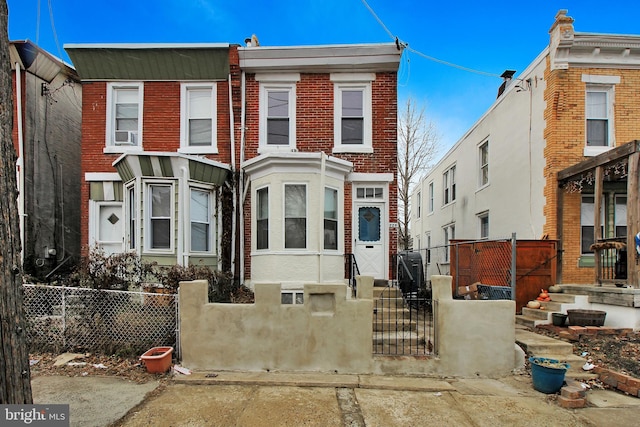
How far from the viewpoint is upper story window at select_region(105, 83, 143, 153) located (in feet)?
32.1

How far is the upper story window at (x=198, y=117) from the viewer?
9773mm

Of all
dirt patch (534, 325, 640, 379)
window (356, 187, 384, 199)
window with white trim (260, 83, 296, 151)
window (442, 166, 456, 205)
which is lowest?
dirt patch (534, 325, 640, 379)

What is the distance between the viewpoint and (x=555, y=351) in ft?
19.2

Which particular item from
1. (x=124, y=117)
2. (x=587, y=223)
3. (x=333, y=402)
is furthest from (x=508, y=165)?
(x=124, y=117)

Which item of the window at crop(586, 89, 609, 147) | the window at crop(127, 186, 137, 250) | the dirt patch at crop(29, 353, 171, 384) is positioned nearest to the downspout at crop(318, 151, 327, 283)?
the dirt patch at crop(29, 353, 171, 384)

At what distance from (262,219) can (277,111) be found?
10.5 ft

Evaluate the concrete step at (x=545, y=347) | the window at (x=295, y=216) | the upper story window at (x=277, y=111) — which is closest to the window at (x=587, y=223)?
the concrete step at (x=545, y=347)

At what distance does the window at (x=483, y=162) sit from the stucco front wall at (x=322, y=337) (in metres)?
9.18

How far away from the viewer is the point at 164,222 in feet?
28.0

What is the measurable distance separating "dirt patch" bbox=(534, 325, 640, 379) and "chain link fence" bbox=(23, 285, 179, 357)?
701 cm

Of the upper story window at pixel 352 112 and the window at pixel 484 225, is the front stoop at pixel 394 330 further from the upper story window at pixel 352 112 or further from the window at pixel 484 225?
the window at pixel 484 225

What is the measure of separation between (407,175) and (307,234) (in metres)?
16.2

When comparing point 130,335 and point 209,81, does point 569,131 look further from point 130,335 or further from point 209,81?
point 130,335

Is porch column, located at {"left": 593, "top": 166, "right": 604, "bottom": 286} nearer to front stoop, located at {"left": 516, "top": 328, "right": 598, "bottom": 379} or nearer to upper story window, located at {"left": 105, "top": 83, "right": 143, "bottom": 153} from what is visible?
front stoop, located at {"left": 516, "top": 328, "right": 598, "bottom": 379}
